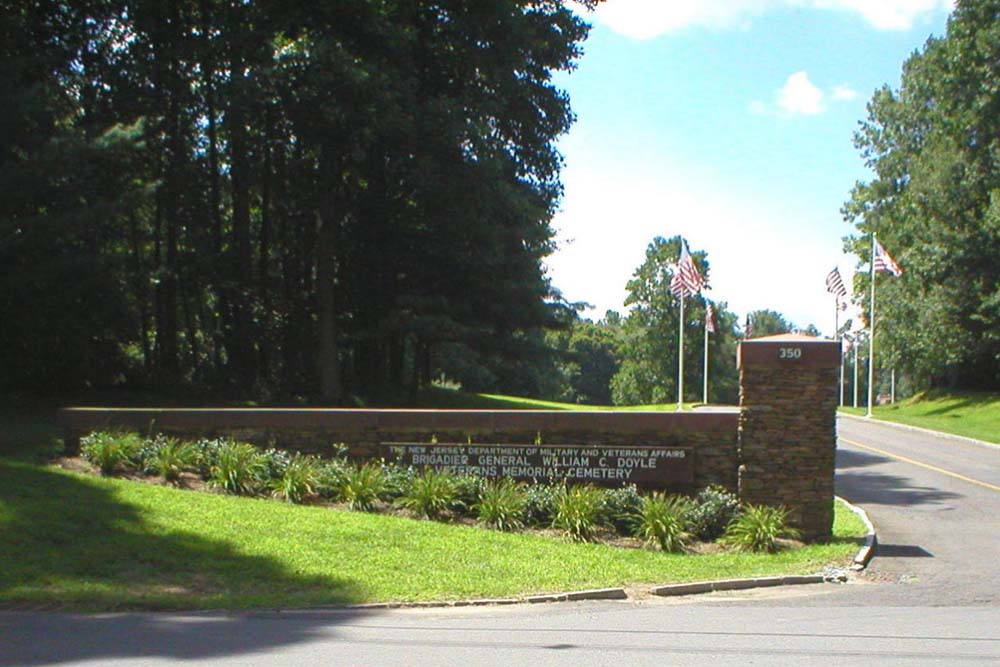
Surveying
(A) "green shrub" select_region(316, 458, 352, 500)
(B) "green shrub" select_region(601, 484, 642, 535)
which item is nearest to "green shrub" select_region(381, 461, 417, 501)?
(A) "green shrub" select_region(316, 458, 352, 500)

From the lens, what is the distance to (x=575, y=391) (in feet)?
368

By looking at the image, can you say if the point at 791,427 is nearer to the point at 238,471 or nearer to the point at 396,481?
the point at 396,481

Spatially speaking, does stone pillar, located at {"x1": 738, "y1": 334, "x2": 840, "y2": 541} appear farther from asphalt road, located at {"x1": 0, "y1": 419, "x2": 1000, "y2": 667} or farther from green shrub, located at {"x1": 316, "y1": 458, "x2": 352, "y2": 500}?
green shrub, located at {"x1": 316, "y1": 458, "x2": 352, "y2": 500}

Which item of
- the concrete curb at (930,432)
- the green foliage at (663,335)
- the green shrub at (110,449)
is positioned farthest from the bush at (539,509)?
the green foliage at (663,335)

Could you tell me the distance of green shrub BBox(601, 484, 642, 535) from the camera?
14719mm

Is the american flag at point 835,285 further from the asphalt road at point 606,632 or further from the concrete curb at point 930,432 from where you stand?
the asphalt road at point 606,632

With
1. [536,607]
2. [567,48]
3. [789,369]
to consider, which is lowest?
[536,607]

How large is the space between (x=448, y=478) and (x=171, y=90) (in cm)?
1820

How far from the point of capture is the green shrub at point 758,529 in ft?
46.6

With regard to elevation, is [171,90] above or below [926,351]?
above

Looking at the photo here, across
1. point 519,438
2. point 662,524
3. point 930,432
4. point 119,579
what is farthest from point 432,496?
point 930,432

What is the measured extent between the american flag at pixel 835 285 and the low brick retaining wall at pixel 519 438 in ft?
97.8

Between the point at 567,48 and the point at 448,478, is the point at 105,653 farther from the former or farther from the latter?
the point at 567,48

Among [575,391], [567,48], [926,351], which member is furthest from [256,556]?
[575,391]
